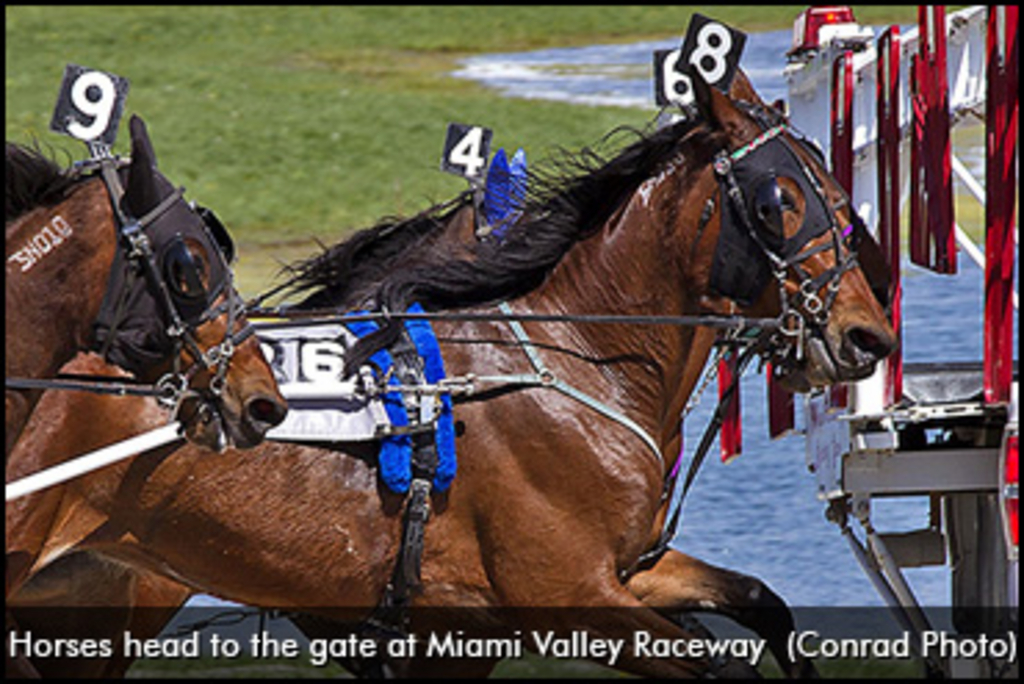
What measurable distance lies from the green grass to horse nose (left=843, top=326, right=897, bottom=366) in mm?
10734

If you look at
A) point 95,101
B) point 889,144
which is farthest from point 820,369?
point 95,101

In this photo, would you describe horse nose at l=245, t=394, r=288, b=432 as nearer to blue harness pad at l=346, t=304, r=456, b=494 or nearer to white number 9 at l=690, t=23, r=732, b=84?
blue harness pad at l=346, t=304, r=456, b=494

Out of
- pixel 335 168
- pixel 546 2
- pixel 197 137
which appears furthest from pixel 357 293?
pixel 546 2

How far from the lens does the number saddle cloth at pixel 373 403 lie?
4.36 m

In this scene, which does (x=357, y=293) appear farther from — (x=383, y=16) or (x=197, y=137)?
(x=383, y=16)

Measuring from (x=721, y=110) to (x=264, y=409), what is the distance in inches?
54.1

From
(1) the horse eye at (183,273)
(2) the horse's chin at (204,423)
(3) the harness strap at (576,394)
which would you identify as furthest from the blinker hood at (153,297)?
(3) the harness strap at (576,394)

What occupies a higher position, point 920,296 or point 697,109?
point 697,109

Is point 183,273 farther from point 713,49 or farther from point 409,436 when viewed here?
point 713,49

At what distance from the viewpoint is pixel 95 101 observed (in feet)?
13.7

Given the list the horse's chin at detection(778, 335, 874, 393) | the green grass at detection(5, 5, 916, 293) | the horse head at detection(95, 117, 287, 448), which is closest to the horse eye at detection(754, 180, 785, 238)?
the horse's chin at detection(778, 335, 874, 393)

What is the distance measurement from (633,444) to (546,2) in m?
24.5

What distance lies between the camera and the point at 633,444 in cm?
454

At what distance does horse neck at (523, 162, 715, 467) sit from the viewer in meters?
4.57
